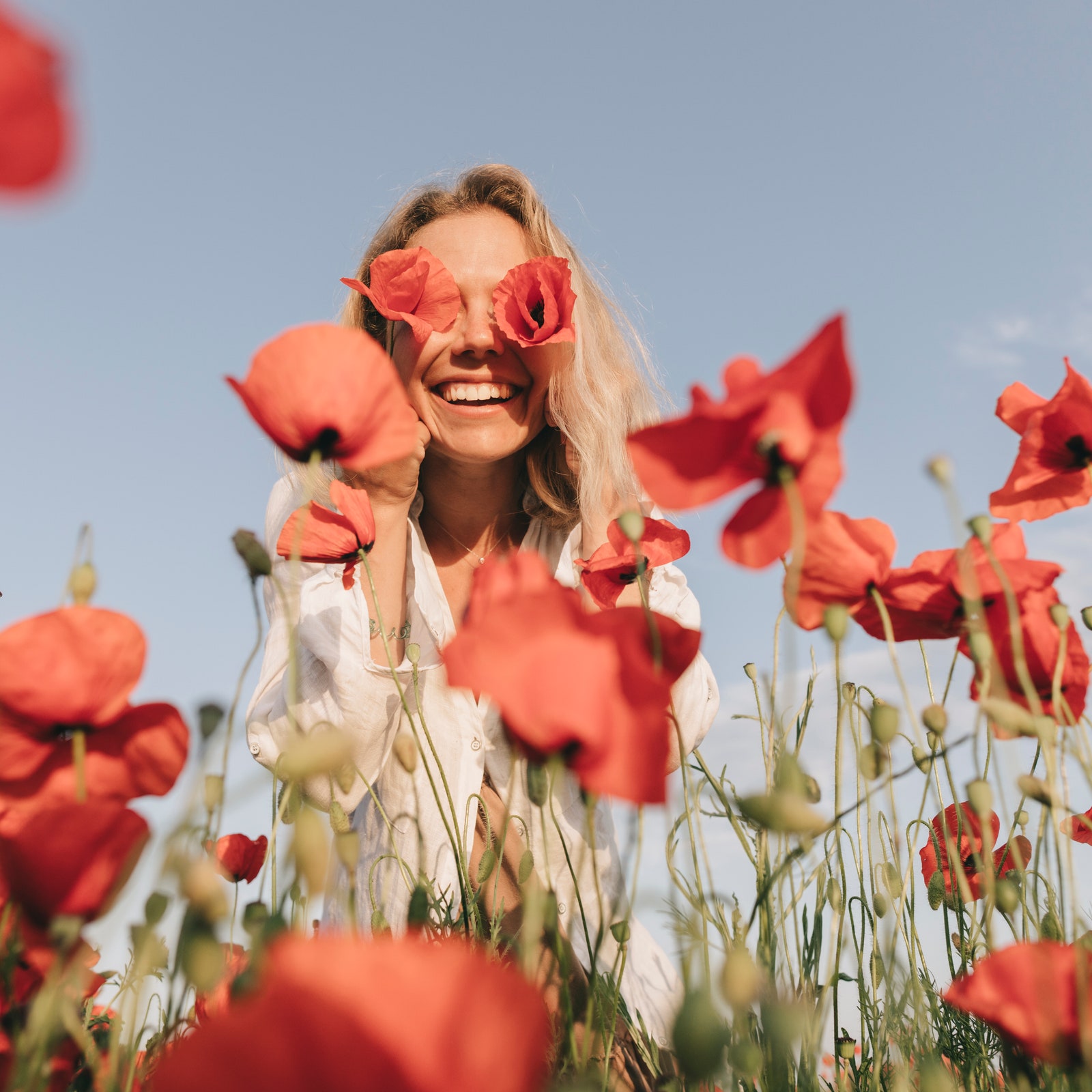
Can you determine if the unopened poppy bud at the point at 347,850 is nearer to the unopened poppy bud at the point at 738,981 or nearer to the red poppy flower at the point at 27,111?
the unopened poppy bud at the point at 738,981

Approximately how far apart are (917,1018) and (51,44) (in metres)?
0.77

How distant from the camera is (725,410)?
57cm

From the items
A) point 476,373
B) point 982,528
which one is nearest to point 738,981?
point 982,528

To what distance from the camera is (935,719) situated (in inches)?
31.8

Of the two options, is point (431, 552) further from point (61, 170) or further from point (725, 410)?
point (61, 170)

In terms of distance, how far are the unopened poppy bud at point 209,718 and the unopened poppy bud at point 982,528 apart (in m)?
0.60

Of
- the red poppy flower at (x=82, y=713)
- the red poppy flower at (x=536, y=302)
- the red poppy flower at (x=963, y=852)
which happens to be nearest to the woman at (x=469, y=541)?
the red poppy flower at (x=536, y=302)

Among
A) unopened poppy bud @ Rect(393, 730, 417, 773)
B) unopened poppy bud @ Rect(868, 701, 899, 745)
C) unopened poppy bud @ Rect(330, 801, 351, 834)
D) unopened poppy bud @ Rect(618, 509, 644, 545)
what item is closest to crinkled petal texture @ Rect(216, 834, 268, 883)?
unopened poppy bud @ Rect(330, 801, 351, 834)

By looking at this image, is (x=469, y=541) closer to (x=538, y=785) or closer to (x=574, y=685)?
(x=538, y=785)

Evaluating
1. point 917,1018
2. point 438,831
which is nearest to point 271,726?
point 438,831

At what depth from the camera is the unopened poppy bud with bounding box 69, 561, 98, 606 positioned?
73 cm

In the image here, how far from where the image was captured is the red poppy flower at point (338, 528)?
1.11 meters

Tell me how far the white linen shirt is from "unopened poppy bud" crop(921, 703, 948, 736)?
2.39 feet

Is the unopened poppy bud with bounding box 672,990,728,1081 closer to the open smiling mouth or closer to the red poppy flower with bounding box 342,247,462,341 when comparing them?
the red poppy flower with bounding box 342,247,462,341
